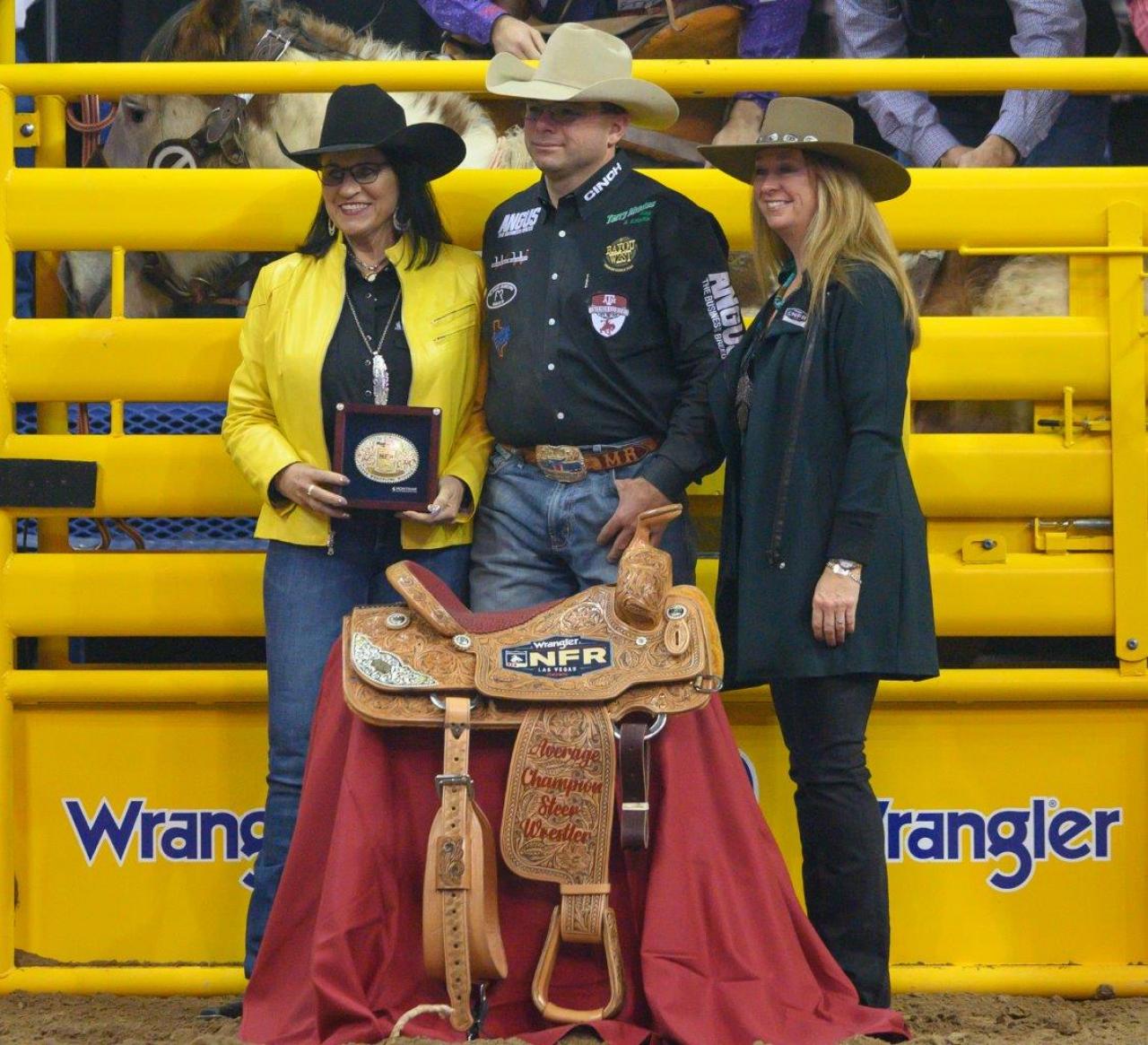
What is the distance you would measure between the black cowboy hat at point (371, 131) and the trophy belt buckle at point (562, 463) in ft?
2.28

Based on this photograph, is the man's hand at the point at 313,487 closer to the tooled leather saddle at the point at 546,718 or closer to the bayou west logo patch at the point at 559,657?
the tooled leather saddle at the point at 546,718

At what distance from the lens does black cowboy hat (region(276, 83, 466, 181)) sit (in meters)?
3.50

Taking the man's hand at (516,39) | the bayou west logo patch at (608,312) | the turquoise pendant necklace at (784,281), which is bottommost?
the bayou west logo patch at (608,312)

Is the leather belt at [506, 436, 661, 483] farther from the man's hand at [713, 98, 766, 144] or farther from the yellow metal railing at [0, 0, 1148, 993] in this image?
the man's hand at [713, 98, 766, 144]

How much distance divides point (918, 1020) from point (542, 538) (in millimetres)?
1298

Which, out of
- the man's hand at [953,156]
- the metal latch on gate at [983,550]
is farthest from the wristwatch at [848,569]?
the man's hand at [953,156]

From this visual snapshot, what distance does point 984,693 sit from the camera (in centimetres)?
379

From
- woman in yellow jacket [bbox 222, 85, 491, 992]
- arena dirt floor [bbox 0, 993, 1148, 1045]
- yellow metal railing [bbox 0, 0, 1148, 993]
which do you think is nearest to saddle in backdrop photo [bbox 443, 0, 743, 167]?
yellow metal railing [bbox 0, 0, 1148, 993]

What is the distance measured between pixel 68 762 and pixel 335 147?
5.08 ft

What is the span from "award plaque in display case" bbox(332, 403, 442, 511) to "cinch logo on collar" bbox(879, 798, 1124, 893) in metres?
1.32

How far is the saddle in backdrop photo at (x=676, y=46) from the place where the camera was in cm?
473

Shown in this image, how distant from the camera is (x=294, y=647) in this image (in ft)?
11.6

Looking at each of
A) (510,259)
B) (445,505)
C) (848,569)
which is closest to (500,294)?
(510,259)

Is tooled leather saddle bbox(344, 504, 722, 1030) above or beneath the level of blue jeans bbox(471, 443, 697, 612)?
beneath
